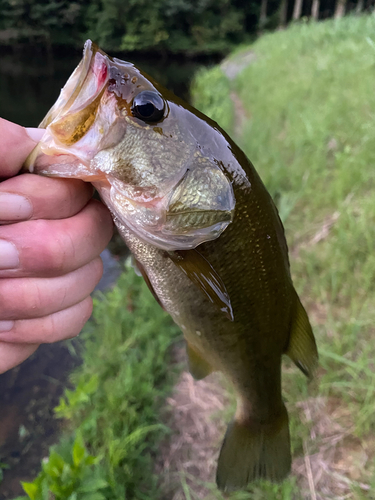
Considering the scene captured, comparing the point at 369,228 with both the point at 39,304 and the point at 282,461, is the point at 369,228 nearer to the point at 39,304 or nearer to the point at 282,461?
the point at 282,461

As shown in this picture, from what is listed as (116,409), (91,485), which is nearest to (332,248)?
(116,409)

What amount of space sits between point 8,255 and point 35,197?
0.53 ft

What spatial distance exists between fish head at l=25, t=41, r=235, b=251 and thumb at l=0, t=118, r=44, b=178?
0.02 metres

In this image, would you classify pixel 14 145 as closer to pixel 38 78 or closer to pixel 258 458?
pixel 258 458

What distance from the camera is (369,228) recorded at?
2.16 meters

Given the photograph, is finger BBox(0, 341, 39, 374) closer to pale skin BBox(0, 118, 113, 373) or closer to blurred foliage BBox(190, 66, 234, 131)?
pale skin BBox(0, 118, 113, 373)

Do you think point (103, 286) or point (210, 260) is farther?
point (103, 286)

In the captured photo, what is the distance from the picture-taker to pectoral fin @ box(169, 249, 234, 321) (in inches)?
38.7

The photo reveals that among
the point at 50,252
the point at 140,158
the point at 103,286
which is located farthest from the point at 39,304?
the point at 103,286

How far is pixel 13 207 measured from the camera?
84 centimetres

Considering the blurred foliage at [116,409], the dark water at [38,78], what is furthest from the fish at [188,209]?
the dark water at [38,78]

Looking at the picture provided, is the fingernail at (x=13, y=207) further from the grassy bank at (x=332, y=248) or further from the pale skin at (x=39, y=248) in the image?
the grassy bank at (x=332, y=248)

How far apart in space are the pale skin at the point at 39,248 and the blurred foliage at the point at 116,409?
2.30 feet

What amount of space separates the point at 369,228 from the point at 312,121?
1845 millimetres
